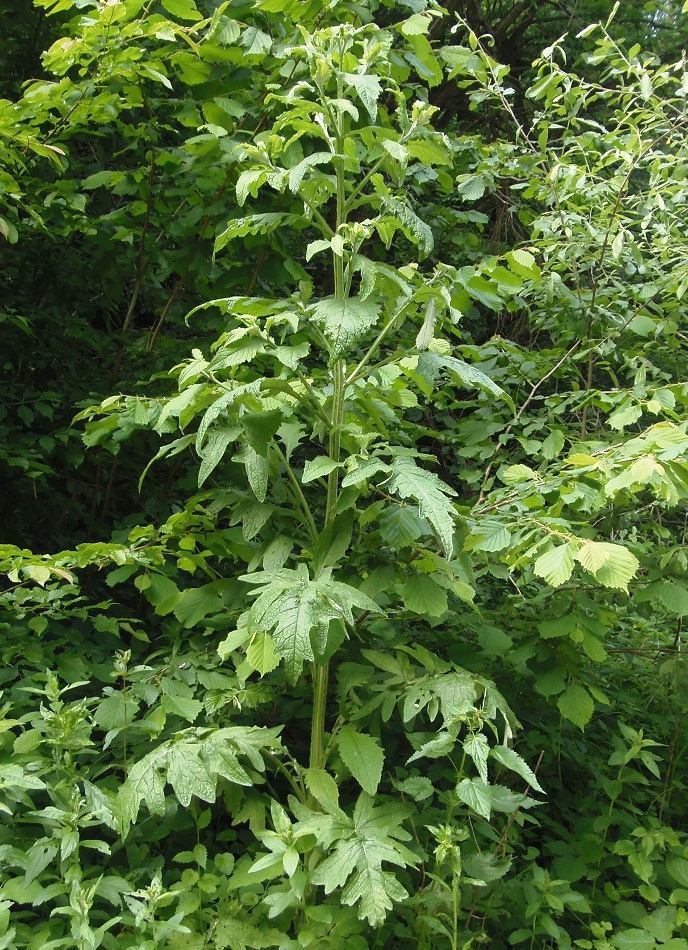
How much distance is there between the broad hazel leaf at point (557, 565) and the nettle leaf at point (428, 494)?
0.21 m

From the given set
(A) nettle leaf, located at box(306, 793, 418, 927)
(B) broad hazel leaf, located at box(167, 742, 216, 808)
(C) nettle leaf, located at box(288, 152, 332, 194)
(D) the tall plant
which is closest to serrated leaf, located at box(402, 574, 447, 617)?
(D) the tall plant

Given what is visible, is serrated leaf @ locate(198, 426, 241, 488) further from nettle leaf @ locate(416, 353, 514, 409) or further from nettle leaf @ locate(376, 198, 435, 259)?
nettle leaf @ locate(376, 198, 435, 259)

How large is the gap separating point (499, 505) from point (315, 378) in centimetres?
73

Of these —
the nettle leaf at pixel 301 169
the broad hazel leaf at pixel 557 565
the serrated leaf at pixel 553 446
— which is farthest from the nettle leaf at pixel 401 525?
the serrated leaf at pixel 553 446

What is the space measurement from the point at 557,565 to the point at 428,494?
1.04 feet

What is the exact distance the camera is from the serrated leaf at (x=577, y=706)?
77.0 inches

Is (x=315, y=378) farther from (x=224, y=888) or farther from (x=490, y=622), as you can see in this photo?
(x=224, y=888)

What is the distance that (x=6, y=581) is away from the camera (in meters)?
3.06

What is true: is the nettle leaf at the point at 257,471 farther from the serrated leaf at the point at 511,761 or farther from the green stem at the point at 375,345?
the serrated leaf at the point at 511,761

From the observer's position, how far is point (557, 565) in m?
1.53

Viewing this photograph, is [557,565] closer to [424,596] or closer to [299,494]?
[424,596]

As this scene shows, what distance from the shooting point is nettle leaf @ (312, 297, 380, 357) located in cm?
153

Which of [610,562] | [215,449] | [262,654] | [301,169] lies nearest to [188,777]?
[262,654]

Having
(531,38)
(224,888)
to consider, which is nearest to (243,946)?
(224,888)
